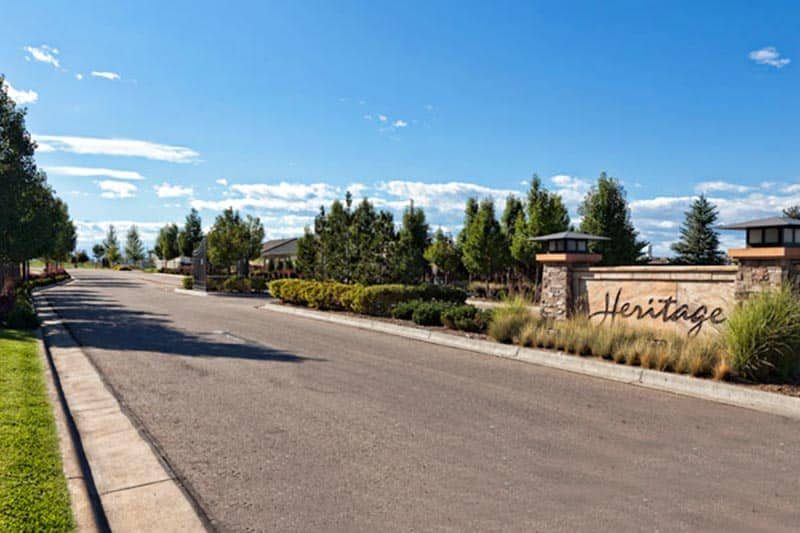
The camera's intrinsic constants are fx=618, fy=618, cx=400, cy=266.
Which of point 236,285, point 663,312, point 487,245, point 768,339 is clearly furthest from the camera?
point 236,285

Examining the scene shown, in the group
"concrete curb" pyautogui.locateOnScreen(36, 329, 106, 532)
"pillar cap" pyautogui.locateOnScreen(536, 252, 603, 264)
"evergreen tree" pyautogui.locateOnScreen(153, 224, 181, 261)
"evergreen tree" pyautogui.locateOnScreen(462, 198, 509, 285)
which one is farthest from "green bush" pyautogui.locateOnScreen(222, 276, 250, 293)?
"evergreen tree" pyautogui.locateOnScreen(153, 224, 181, 261)

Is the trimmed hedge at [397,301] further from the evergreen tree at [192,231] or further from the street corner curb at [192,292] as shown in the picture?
→ the evergreen tree at [192,231]

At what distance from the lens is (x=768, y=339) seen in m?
9.31

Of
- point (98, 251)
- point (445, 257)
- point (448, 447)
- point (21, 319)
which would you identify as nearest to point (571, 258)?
point (448, 447)

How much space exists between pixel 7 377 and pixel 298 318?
12.8m

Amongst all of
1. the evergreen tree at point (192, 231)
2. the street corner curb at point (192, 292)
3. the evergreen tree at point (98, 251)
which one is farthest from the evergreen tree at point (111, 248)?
the street corner curb at point (192, 292)

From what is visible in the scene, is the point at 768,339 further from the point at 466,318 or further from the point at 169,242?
the point at 169,242

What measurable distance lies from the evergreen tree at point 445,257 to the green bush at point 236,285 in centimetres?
1246

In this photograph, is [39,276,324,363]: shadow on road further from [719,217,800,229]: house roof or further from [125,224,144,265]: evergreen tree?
[125,224,144,265]: evergreen tree

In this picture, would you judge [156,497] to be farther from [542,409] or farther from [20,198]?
[20,198]

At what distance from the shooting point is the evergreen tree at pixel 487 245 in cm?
3516

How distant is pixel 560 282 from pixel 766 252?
5349 mm

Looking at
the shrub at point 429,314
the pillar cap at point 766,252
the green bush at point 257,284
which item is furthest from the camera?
the green bush at point 257,284

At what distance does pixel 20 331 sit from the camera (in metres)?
15.3
